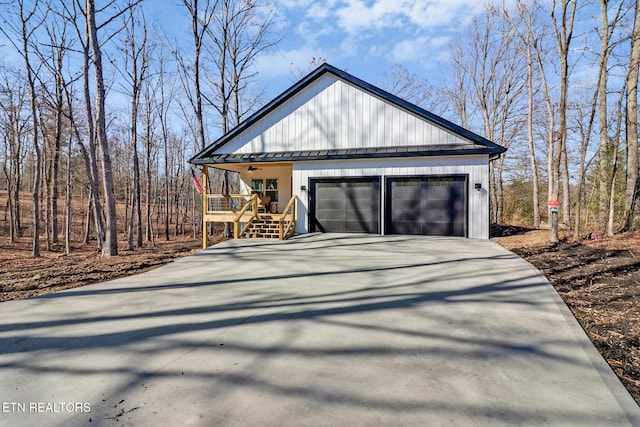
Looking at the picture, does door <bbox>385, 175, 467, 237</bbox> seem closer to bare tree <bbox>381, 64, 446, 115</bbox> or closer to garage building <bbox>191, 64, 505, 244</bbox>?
garage building <bbox>191, 64, 505, 244</bbox>

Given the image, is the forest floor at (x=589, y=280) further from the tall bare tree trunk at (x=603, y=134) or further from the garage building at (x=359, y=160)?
the garage building at (x=359, y=160)

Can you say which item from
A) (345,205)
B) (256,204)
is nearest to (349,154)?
(345,205)

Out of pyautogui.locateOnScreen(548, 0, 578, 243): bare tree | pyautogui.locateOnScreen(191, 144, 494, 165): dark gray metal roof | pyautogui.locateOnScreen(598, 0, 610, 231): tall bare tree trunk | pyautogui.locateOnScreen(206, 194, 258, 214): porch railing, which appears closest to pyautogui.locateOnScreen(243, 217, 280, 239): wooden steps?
pyautogui.locateOnScreen(206, 194, 258, 214): porch railing

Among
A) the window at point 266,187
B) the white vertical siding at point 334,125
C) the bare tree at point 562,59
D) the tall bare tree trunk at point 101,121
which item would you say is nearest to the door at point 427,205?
the white vertical siding at point 334,125

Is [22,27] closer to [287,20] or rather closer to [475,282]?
[287,20]

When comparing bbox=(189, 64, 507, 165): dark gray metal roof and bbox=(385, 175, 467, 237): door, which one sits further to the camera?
bbox=(385, 175, 467, 237): door

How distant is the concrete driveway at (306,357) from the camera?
2029 millimetres

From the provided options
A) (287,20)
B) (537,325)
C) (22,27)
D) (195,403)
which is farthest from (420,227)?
(22,27)

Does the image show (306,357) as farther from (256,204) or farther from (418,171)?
(418,171)

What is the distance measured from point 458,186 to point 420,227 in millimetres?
1896

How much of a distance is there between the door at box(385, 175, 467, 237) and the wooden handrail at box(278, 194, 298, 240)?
351 cm

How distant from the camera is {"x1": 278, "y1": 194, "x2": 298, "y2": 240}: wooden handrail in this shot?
11.0 metres

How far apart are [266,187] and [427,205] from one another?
24.8 feet

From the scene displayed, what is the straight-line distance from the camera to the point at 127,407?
82.0 inches
